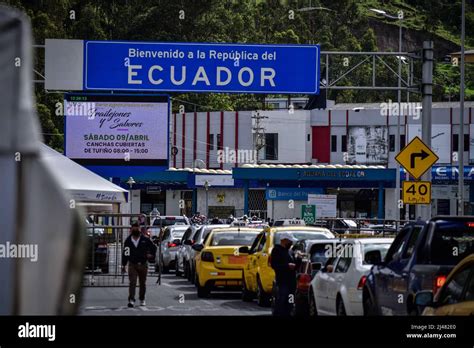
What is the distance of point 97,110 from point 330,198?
1295 centimetres

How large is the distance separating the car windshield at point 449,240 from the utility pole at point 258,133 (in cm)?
6037

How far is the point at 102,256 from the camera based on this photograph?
26.9 metres

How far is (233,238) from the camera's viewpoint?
1058 inches

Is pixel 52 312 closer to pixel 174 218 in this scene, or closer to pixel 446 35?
pixel 174 218

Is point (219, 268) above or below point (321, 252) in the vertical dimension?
below

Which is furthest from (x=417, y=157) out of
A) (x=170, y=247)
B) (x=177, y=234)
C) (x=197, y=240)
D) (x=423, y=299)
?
(x=423, y=299)

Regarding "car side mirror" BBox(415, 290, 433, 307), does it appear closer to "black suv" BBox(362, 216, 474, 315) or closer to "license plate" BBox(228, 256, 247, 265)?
"black suv" BBox(362, 216, 474, 315)

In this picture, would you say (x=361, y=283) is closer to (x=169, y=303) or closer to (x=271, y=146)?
(x=169, y=303)

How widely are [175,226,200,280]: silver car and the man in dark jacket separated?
11687 mm

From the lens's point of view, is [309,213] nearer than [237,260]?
No

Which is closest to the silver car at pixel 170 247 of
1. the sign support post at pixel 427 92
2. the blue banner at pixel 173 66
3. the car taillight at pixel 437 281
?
the blue banner at pixel 173 66

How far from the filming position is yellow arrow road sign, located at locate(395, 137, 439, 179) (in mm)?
25406

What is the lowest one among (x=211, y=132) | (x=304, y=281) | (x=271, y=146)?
(x=304, y=281)

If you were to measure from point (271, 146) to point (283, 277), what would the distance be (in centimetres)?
5936
